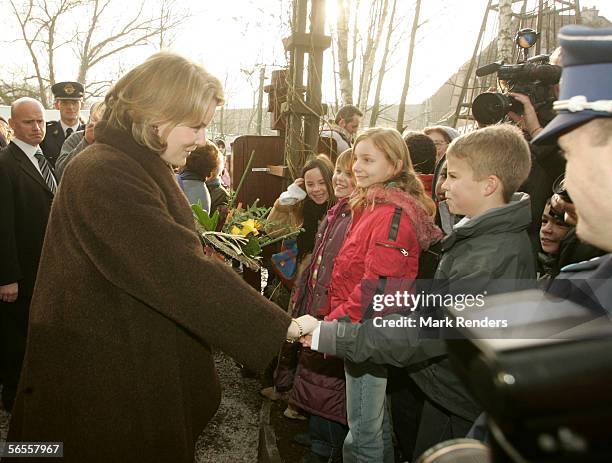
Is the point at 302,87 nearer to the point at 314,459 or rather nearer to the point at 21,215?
the point at 21,215

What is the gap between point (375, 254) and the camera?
96.1 inches

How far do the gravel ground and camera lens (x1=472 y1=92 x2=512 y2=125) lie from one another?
106 inches

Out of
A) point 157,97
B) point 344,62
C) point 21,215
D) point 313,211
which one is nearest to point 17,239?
point 21,215

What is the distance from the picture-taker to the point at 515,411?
55cm

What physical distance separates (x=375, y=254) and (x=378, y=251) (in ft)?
0.07

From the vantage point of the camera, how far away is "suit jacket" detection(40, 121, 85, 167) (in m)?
5.91

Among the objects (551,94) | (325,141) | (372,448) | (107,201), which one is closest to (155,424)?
(107,201)

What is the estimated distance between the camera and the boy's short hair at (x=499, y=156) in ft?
7.08

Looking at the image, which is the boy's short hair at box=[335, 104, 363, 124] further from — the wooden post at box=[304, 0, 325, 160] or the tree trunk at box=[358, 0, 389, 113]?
the tree trunk at box=[358, 0, 389, 113]

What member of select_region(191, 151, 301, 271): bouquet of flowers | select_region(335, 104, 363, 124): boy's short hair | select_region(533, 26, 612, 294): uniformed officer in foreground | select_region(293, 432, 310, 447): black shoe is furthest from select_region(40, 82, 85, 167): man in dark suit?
select_region(533, 26, 612, 294): uniformed officer in foreground

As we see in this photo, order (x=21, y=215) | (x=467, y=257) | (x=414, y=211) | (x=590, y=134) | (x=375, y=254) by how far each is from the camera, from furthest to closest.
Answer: (x=21, y=215) → (x=414, y=211) → (x=375, y=254) → (x=467, y=257) → (x=590, y=134)

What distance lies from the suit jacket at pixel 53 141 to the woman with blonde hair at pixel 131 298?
468 centimetres

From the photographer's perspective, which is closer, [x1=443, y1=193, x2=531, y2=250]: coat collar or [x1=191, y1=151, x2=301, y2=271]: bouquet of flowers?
[x1=443, y1=193, x2=531, y2=250]: coat collar

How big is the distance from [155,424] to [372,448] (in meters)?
1.23
